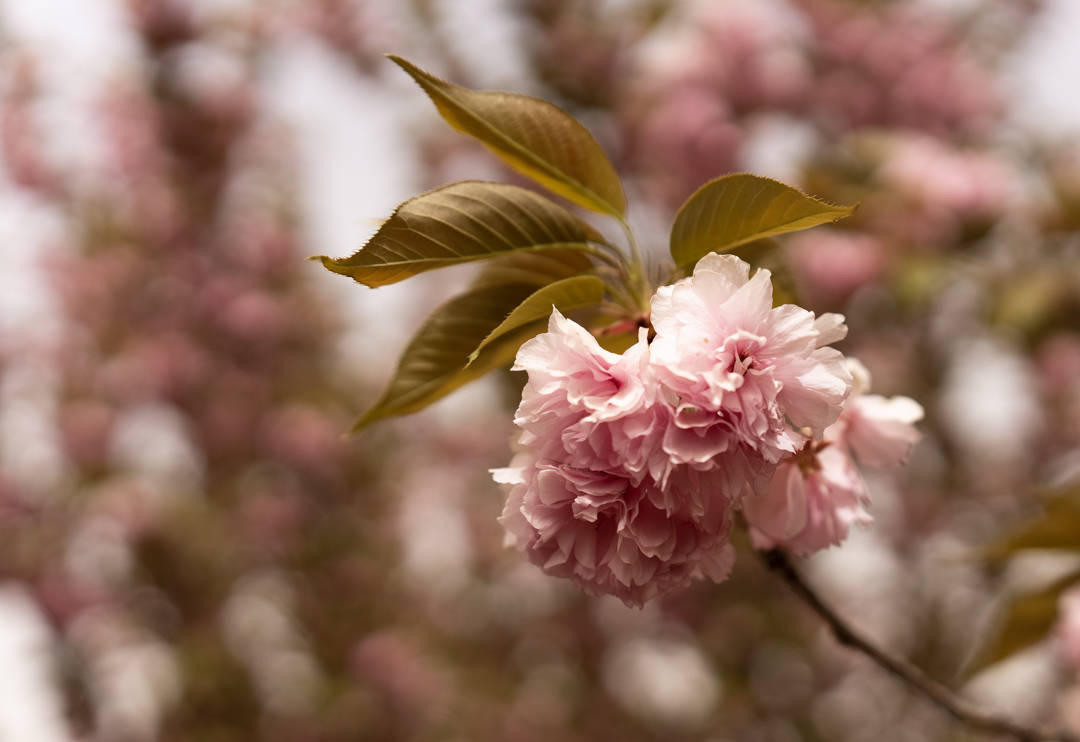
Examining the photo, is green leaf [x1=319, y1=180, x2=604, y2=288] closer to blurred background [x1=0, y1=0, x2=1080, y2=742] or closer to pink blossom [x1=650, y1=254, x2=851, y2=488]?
pink blossom [x1=650, y1=254, x2=851, y2=488]

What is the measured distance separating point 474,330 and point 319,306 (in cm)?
190

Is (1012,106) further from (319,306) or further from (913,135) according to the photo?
(319,306)

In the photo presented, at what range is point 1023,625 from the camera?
0.56 m

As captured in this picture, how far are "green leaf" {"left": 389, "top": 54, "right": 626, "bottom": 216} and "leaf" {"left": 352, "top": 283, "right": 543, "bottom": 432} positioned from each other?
51 millimetres

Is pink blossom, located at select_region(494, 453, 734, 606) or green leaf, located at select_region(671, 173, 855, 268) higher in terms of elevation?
green leaf, located at select_region(671, 173, 855, 268)

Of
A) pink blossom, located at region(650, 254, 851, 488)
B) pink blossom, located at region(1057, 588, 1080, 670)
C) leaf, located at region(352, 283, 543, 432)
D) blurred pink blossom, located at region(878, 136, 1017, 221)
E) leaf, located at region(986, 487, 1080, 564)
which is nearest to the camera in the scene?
pink blossom, located at region(650, 254, 851, 488)

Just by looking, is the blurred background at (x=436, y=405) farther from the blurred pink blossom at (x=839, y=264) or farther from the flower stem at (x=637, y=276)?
the flower stem at (x=637, y=276)

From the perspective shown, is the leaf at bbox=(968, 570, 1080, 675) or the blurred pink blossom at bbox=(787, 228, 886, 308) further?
the blurred pink blossom at bbox=(787, 228, 886, 308)

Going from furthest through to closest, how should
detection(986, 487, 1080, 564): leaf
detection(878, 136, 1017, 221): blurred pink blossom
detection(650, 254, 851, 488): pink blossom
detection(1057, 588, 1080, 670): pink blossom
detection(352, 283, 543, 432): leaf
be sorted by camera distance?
detection(878, 136, 1017, 221): blurred pink blossom < detection(1057, 588, 1080, 670): pink blossom < detection(986, 487, 1080, 564): leaf < detection(352, 283, 543, 432): leaf < detection(650, 254, 851, 488): pink blossom

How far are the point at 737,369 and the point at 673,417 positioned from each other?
0.09 feet

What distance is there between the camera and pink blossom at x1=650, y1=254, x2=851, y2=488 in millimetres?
276

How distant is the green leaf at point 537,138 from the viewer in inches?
13.6

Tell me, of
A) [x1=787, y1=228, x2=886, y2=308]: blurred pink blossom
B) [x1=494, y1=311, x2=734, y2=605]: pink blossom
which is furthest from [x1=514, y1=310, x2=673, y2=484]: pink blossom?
[x1=787, y1=228, x2=886, y2=308]: blurred pink blossom

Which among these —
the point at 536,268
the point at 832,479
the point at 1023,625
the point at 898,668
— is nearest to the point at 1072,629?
the point at 1023,625
